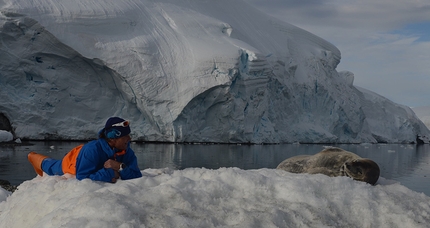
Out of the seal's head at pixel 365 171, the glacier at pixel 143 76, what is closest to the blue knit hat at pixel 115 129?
the seal's head at pixel 365 171

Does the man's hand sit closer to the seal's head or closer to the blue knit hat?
the blue knit hat

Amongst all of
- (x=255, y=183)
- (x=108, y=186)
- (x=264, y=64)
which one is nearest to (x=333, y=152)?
(x=255, y=183)

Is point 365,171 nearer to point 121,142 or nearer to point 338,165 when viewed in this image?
point 338,165

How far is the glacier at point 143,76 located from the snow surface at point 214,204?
16657 millimetres

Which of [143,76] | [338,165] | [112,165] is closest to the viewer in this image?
[112,165]

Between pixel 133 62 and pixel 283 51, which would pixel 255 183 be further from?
pixel 283 51

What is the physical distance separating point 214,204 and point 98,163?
3.08 ft

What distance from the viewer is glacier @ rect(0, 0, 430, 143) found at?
18953 millimetres

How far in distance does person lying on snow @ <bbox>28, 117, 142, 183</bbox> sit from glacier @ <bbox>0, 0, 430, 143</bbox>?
1640cm

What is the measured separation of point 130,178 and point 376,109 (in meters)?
34.9

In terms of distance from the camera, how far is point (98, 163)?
3.25 m

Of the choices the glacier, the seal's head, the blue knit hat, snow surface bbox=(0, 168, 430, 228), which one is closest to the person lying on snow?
the blue knit hat

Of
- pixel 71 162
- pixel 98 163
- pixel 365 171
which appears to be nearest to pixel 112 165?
pixel 98 163

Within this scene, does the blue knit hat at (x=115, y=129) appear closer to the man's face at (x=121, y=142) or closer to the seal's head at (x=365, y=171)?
the man's face at (x=121, y=142)
